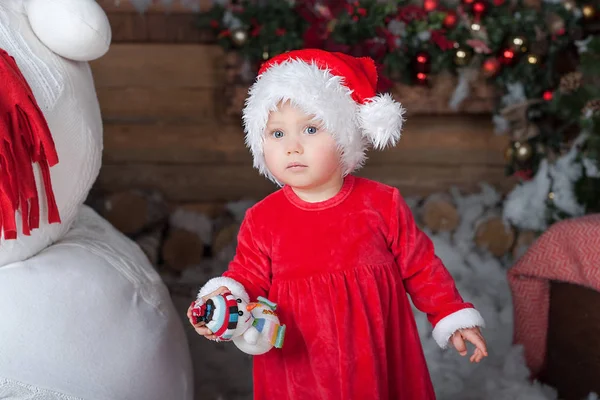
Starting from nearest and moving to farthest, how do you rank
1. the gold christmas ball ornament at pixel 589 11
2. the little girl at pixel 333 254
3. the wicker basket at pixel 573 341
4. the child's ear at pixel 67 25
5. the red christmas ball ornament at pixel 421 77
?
the little girl at pixel 333 254, the child's ear at pixel 67 25, the wicker basket at pixel 573 341, the gold christmas ball ornament at pixel 589 11, the red christmas ball ornament at pixel 421 77

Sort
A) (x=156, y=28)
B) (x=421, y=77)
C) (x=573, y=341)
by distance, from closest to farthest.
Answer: (x=573, y=341)
(x=421, y=77)
(x=156, y=28)

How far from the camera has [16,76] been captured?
42.3 inches

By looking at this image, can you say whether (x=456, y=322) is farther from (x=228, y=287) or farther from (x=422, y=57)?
(x=422, y=57)

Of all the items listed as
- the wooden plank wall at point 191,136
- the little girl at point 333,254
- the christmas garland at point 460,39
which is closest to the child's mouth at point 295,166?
the little girl at point 333,254

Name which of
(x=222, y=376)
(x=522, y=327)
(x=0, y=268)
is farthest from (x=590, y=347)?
(x=0, y=268)

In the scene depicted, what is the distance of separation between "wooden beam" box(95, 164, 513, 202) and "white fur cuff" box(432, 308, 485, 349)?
1492 mm

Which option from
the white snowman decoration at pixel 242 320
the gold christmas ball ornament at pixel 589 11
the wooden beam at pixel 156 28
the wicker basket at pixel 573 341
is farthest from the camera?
the wooden beam at pixel 156 28

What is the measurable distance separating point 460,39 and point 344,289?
1358 mm

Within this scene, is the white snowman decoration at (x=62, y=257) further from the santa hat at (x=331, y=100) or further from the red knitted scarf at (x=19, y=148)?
the santa hat at (x=331, y=100)

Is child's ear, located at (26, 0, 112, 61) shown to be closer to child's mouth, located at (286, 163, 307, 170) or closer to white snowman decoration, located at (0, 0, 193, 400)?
white snowman decoration, located at (0, 0, 193, 400)

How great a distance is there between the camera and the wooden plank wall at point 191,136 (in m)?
2.46

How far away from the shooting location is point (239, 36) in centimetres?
222

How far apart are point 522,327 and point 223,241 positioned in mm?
1085

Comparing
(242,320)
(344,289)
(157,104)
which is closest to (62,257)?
(242,320)
